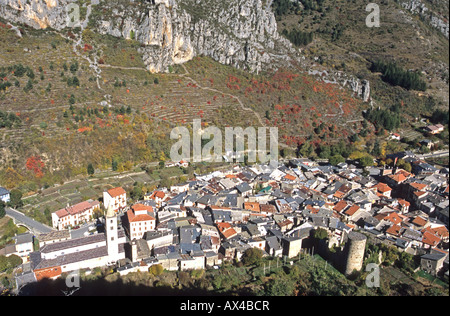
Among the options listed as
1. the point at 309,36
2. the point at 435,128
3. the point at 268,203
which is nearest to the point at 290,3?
the point at 309,36

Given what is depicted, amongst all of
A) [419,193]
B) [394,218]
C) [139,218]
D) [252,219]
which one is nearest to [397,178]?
[419,193]

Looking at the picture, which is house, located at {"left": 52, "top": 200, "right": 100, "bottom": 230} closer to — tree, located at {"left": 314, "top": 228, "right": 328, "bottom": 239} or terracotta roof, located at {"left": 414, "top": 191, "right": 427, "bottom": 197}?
tree, located at {"left": 314, "top": 228, "right": 328, "bottom": 239}

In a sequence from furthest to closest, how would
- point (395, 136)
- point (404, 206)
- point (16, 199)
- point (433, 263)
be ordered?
point (395, 136) < point (404, 206) < point (16, 199) < point (433, 263)

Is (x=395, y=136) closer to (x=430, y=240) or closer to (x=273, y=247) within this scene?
(x=430, y=240)

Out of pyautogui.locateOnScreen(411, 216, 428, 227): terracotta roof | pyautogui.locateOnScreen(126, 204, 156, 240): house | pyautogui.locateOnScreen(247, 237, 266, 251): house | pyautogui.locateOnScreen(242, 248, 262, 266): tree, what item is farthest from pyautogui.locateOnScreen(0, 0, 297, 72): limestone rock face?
pyautogui.locateOnScreen(411, 216, 428, 227): terracotta roof

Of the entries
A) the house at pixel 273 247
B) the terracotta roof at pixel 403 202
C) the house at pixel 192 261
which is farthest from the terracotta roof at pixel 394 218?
the house at pixel 192 261

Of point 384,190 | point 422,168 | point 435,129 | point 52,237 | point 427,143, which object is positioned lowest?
point 384,190
